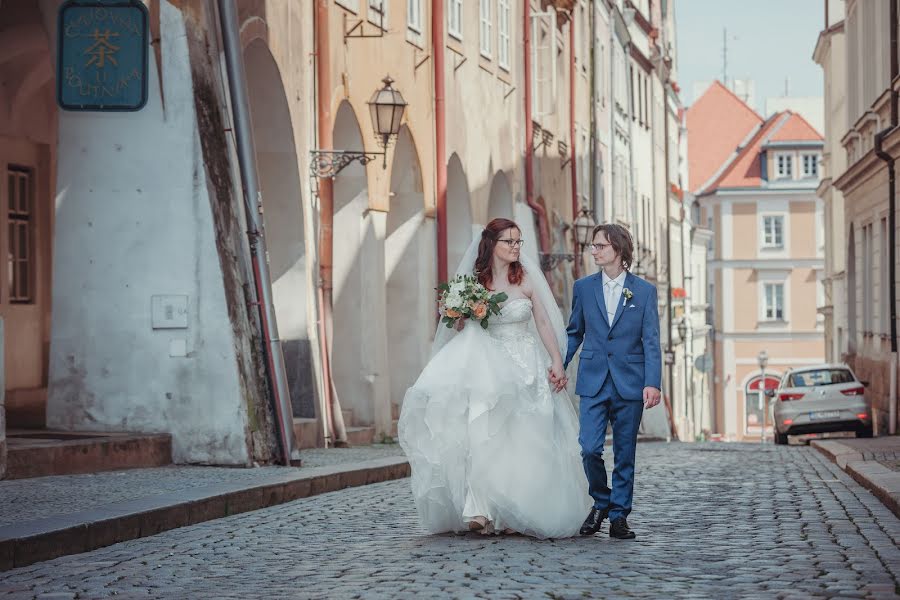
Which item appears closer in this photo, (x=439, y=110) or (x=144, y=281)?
(x=144, y=281)

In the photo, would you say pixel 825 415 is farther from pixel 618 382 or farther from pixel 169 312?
pixel 618 382

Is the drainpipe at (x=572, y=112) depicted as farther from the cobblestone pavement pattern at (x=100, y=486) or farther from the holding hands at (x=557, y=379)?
the holding hands at (x=557, y=379)

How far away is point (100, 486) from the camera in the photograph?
1239 centimetres

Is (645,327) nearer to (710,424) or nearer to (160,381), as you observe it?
(160,381)

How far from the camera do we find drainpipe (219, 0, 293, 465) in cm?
1530

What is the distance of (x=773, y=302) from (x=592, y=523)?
68.2m

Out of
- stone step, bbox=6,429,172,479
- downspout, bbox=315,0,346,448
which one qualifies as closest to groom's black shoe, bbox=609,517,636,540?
stone step, bbox=6,429,172,479

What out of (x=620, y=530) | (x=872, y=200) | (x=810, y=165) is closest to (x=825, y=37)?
(x=872, y=200)

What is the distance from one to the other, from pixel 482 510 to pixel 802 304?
68226 millimetres

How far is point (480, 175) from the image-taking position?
28.3 metres

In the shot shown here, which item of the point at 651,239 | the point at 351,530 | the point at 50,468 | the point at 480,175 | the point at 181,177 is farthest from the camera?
the point at 651,239

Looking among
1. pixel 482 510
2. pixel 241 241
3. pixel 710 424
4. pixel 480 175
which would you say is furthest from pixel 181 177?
pixel 710 424

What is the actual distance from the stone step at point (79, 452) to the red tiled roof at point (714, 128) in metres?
71.7

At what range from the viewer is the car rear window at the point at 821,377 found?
29.2 m
